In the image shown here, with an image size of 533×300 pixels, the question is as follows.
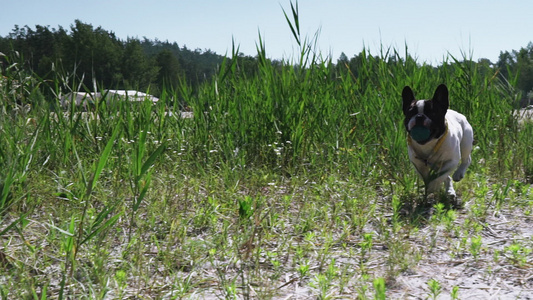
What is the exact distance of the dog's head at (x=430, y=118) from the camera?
3107 mm

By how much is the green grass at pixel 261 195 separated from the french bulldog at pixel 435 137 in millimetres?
258

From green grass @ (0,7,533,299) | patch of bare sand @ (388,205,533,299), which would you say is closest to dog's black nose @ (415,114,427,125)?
green grass @ (0,7,533,299)

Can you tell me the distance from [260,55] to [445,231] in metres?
2.82

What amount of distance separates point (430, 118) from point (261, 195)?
134cm

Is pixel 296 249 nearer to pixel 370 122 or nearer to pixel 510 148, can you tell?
pixel 370 122

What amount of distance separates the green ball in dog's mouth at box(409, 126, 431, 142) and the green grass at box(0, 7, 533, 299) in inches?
17.9

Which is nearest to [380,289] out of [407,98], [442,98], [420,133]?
[420,133]

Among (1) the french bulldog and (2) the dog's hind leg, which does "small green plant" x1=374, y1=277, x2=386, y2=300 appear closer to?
(1) the french bulldog

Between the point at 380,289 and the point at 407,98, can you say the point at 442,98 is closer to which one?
the point at 407,98

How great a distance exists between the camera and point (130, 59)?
64.6 m

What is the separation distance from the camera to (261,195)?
370cm

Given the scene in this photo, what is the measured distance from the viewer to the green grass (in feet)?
7.65

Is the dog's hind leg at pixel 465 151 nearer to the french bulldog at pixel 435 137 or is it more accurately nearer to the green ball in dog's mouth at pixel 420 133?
the french bulldog at pixel 435 137

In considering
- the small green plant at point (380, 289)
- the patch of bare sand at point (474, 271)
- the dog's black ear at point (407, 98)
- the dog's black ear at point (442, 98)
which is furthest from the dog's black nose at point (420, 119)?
the small green plant at point (380, 289)
